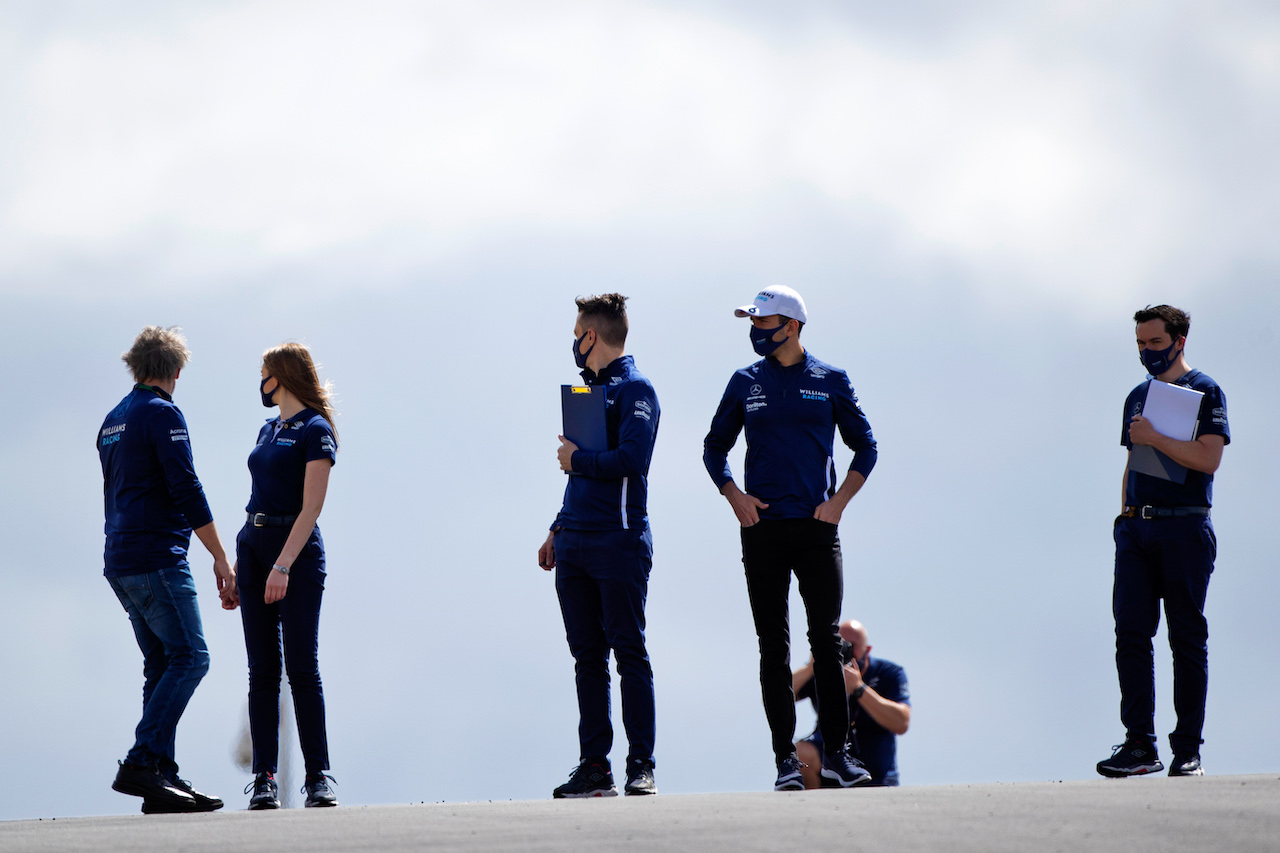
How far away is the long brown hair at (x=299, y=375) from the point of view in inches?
262

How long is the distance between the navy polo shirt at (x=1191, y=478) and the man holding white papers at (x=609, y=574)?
2556mm

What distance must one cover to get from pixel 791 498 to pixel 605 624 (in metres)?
1.12

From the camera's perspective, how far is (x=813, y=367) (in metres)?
6.81

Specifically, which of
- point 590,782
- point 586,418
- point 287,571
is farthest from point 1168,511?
point 287,571

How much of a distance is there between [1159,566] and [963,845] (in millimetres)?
3544

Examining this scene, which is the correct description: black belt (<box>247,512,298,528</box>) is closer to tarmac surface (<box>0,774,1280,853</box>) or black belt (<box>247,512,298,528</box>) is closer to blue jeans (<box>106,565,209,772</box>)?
blue jeans (<box>106,565,209,772</box>)

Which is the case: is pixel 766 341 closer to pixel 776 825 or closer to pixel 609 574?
pixel 609 574

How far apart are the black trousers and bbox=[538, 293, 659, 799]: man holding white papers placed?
0.58 meters

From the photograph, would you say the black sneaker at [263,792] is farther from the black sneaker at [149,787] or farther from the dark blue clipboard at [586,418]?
the dark blue clipboard at [586,418]

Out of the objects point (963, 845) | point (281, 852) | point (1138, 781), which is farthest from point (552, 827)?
point (1138, 781)

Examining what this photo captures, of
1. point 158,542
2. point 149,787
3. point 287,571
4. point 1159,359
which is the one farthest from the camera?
point 1159,359

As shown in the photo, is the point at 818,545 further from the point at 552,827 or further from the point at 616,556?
the point at 552,827

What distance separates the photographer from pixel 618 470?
6547 millimetres

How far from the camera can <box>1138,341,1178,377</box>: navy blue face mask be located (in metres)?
7.01
